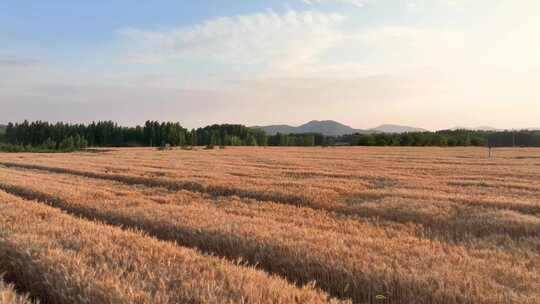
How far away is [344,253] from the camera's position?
24.6ft

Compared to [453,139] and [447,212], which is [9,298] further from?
[453,139]

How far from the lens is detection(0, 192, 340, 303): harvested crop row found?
5070mm

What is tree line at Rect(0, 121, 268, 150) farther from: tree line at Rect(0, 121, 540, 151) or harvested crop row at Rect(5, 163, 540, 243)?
harvested crop row at Rect(5, 163, 540, 243)

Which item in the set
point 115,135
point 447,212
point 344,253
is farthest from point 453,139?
point 344,253

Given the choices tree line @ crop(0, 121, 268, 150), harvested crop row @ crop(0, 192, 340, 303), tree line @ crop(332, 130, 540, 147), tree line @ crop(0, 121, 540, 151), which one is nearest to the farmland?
harvested crop row @ crop(0, 192, 340, 303)

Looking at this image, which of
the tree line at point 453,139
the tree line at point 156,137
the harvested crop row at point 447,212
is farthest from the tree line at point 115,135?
the harvested crop row at point 447,212

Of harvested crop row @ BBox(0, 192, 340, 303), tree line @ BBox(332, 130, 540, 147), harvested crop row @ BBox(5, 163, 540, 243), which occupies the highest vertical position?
tree line @ BBox(332, 130, 540, 147)

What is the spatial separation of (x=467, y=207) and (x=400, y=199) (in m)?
2.13

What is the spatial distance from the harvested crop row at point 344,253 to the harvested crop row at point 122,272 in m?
1.05

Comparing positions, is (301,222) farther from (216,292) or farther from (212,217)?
(216,292)

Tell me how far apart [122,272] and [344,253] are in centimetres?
353

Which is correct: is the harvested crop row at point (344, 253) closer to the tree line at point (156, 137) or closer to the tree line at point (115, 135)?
the tree line at point (156, 137)

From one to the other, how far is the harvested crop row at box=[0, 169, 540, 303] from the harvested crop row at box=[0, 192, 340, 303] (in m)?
1.05

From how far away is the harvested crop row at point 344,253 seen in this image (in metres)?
5.97
